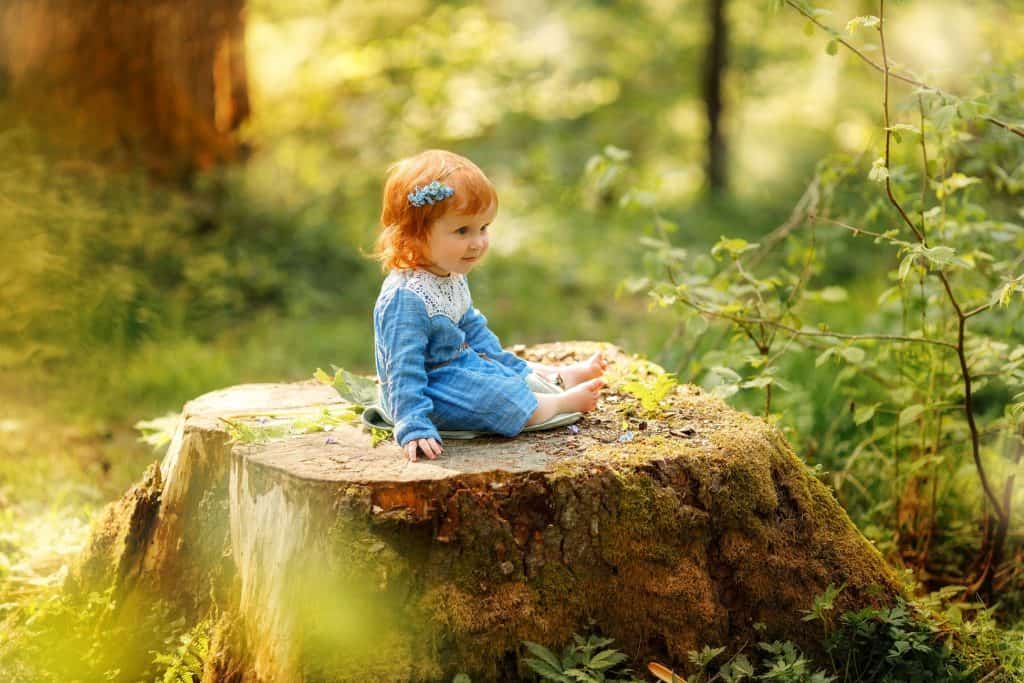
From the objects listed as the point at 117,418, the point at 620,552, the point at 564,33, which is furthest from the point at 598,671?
the point at 564,33

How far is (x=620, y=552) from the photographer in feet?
9.34

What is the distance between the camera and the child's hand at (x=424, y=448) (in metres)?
2.84

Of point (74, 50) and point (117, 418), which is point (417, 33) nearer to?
point (74, 50)

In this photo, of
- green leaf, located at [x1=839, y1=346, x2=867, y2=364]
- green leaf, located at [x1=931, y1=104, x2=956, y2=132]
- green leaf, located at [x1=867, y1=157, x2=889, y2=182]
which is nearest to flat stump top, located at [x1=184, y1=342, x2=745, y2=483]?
green leaf, located at [x1=839, y1=346, x2=867, y2=364]

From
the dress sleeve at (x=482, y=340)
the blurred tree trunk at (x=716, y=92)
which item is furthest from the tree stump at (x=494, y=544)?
the blurred tree trunk at (x=716, y=92)

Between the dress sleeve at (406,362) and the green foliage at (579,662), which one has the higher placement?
the dress sleeve at (406,362)

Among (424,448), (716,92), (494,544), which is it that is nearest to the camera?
(494,544)

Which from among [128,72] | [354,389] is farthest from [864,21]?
[128,72]

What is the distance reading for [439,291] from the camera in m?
3.15

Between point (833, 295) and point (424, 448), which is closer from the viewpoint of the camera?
point (424, 448)

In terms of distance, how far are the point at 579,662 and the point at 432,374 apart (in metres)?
0.99

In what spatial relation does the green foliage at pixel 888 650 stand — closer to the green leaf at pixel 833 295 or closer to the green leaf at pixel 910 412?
the green leaf at pixel 910 412

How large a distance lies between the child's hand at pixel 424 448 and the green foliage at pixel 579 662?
1.95ft

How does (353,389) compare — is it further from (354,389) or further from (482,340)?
(482,340)
